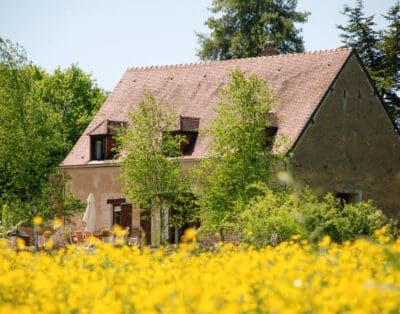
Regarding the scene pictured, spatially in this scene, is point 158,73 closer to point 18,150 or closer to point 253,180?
point 18,150

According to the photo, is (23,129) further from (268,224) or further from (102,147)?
(268,224)

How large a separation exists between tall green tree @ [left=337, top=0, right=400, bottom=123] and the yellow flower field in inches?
1428

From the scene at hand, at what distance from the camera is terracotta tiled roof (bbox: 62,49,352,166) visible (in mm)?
33062

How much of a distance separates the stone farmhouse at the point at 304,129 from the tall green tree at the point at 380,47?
1072cm

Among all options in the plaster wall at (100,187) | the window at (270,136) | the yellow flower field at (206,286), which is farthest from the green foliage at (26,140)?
the yellow flower field at (206,286)

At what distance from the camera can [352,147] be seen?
34.8 meters

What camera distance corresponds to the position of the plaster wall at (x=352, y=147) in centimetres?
3253

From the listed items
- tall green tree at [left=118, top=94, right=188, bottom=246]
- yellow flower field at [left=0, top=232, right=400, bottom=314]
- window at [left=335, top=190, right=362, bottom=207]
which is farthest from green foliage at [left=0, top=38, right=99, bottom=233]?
yellow flower field at [left=0, top=232, right=400, bottom=314]

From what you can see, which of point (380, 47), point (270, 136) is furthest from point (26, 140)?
point (380, 47)

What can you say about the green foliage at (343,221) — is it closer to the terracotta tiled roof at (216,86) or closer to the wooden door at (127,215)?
the terracotta tiled roof at (216,86)

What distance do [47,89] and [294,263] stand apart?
46236 mm

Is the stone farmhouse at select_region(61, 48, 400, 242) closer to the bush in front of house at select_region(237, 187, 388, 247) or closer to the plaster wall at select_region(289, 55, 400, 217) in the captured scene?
the plaster wall at select_region(289, 55, 400, 217)

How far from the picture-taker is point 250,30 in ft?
168

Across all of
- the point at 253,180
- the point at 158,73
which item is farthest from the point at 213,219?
the point at 158,73
